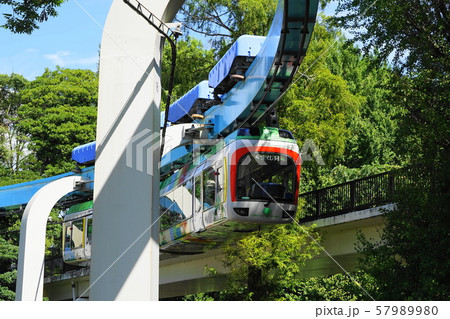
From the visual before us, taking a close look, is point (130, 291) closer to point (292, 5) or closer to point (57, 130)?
point (292, 5)

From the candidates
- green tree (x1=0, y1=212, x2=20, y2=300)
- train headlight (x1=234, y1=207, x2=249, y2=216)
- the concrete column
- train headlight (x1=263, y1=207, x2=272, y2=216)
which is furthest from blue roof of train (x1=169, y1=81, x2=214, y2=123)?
green tree (x1=0, y1=212, x2=20, y2=300)

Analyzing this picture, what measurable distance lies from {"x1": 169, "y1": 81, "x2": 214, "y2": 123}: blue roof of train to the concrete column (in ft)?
26.0

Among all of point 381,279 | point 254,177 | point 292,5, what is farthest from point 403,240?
point 292,5

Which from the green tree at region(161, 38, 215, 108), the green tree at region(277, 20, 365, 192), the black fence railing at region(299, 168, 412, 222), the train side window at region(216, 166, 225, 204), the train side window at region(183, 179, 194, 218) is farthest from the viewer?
the green tree at region(161, 38, 215, 108)

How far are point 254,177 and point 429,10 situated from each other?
5.92 metres

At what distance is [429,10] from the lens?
56.7ft

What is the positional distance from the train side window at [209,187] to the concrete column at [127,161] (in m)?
5.47

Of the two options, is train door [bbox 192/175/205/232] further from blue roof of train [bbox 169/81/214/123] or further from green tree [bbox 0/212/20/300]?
green tree [bbox 0/212/20/300]

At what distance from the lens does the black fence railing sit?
20402 millimetres

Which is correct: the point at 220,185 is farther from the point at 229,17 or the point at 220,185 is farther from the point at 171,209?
the point at 229,17

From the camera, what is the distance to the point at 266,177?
15.9 m

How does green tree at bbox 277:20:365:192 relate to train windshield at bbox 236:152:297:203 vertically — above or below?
above

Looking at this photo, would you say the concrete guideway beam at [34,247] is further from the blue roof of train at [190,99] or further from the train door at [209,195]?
the blue roof of train at [190,99]

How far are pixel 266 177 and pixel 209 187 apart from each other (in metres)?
1.65
